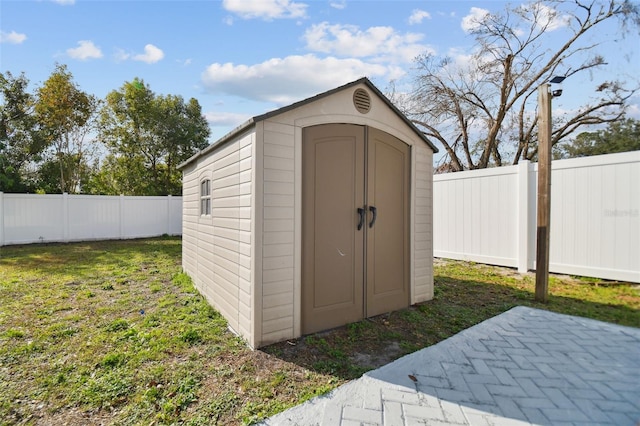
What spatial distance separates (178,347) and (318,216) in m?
1.80

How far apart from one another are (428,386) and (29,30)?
493 cm

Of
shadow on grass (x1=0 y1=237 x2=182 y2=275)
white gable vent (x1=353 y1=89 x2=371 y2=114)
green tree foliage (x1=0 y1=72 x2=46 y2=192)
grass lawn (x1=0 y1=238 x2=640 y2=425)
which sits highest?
green tree foliage (x1=0 y1=72 x2=46 y2=192)

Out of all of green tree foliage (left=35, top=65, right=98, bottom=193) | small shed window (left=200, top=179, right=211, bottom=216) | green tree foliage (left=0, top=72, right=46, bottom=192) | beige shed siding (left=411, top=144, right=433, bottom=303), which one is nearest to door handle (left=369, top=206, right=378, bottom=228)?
beige shed siding (left=411, top=144, right=433, bottom=303)

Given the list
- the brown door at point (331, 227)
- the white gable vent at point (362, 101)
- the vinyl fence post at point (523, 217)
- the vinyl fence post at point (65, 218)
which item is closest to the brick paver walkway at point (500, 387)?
the brown door at point (331, 227)

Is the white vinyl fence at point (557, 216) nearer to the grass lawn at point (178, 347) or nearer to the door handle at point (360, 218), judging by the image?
the grass lawn at point (178, 347)

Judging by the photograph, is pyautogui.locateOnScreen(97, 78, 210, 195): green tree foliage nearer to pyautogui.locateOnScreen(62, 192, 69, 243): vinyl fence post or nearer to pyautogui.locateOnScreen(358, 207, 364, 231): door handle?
pyautogui.locateOnScreen(62, 192, 69, 243): vinyl fence post

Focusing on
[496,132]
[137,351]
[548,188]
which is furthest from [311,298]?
[496,132]

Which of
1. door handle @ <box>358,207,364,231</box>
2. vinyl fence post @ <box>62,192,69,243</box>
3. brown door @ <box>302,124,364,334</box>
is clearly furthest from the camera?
vinyl fence post @ <box>62,192,69,243</box>

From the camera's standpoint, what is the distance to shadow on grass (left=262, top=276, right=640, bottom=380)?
106 inches

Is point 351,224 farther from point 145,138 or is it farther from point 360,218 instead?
point 145,138

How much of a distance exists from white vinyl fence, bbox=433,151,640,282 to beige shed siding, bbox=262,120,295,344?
7.83 ft

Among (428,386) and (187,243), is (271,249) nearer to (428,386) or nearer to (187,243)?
(428,386)

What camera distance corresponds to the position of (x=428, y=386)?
92.4 inches

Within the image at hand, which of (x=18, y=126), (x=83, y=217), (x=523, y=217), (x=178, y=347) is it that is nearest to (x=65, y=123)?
(x=18, y=126)
